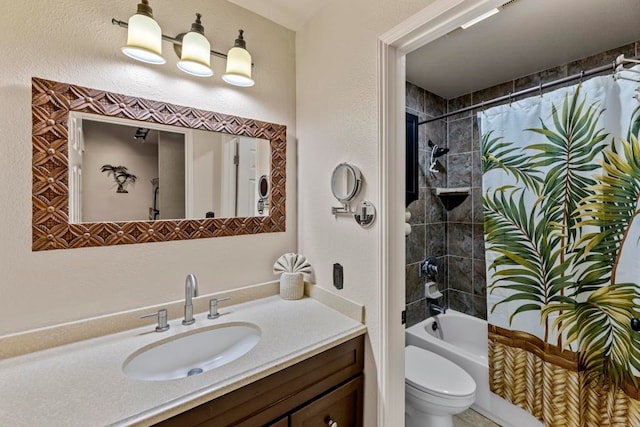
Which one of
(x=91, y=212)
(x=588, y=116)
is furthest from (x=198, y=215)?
(x=588, y=116)

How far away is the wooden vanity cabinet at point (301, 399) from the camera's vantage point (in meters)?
0.80

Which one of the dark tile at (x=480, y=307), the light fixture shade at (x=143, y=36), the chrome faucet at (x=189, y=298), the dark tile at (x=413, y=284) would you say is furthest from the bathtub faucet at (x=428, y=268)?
the light fixture shade at (x=143, y=36)

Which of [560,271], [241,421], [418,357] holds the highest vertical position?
[560,271]

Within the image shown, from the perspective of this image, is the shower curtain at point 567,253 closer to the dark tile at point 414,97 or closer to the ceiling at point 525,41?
the ceiling at point 525,41

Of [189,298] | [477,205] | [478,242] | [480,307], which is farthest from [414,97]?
[189,298]

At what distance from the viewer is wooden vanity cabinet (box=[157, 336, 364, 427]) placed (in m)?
0.80

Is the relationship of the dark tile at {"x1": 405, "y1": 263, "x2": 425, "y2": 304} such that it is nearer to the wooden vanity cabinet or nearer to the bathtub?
the bathtub

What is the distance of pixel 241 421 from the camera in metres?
0.83

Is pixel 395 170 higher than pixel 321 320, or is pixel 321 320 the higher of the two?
pixel 395 170

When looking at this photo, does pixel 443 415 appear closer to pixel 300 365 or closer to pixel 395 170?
pixel 300 365

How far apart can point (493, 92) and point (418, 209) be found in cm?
118

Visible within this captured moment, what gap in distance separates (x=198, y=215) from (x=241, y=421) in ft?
2.91

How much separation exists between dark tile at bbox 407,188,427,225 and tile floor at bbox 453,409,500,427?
141 cm

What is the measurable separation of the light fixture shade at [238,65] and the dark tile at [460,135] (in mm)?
2014
